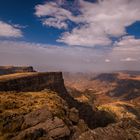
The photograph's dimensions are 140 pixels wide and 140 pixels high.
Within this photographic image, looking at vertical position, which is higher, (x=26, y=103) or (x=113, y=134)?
(x=113, y=134)

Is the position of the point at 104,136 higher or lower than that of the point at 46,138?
higher

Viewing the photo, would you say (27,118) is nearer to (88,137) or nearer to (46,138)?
(46,138)

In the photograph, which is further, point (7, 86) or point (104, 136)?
point (7, 86)

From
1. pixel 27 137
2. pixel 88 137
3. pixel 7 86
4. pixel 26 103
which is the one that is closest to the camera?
pixel 88 137

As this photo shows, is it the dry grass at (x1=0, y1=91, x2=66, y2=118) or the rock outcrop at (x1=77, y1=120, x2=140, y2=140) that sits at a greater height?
the rock outcrop at (x1=77, y1=120, x2=140, y2=140)

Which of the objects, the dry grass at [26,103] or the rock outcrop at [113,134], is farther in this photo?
the dry grass at [26,103]

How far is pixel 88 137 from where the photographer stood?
65.8 meters

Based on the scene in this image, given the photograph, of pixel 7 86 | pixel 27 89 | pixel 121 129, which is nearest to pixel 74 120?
pixel 121 129

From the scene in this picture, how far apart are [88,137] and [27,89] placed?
133532 millimetres

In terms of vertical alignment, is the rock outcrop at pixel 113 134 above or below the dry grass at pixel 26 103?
above

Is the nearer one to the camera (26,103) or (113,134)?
(113,134)

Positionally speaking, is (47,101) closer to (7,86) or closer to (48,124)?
(48,124)

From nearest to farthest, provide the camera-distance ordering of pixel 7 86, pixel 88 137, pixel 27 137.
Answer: pixel 88 137
pixel 27 137
pixel 7 86

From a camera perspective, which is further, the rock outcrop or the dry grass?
the dry grass
